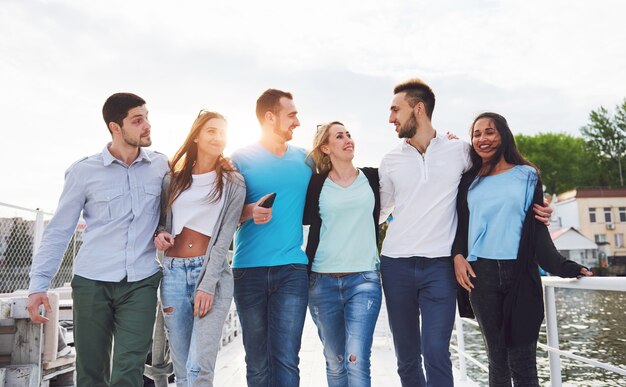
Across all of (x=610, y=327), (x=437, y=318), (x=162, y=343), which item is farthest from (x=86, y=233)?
(x=610, y=327)

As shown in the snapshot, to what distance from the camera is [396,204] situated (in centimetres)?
265

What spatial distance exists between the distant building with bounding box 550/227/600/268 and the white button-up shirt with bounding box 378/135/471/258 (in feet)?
138

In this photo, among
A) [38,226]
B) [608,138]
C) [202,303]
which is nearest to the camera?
[202,303]

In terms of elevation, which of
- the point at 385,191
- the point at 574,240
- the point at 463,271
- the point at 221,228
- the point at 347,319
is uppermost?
the point at 574,240

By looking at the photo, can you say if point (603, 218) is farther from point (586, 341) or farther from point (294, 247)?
point (294, 247)

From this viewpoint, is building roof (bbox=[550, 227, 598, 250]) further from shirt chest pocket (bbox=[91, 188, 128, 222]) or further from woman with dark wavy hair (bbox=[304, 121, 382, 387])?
shirt chest pocket (bbox=[91, 188, 128, 222])

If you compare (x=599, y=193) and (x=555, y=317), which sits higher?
(x=599, y=193)

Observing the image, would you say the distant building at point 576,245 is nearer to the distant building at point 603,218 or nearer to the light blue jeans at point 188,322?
the distant building at point 603,218

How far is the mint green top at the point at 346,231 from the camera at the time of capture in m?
2.56

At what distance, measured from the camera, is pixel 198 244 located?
2.34 m

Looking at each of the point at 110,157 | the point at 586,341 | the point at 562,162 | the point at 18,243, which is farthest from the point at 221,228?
the point at 562,162

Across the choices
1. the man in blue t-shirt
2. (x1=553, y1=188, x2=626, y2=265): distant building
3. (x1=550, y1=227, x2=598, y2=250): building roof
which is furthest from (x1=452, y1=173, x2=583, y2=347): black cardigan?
(x1=553, y1=188, x2=626, y2=265): distant building

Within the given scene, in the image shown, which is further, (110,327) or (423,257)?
(423,257)

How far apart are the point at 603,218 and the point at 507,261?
4793 cm
